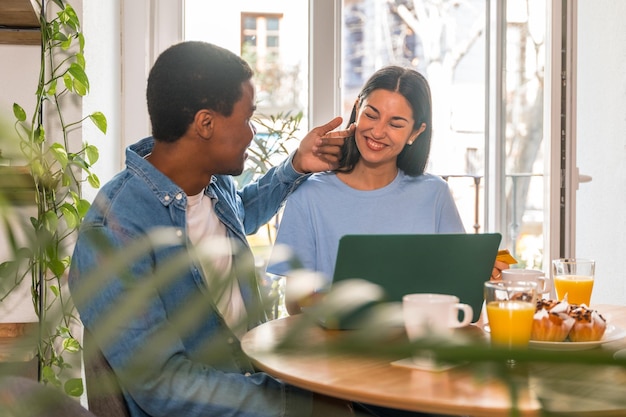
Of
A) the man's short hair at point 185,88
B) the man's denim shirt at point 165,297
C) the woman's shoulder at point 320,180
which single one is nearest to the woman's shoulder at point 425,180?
the woman's shoulder at point 320,180

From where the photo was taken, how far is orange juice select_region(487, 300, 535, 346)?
1.22m

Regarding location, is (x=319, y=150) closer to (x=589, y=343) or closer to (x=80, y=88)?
(x=80, y=88)

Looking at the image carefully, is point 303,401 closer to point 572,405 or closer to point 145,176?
point 145,176

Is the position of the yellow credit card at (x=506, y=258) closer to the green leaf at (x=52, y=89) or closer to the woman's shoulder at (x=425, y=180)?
the woman's shoulder at (x=425, y=180)

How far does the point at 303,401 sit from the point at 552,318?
43 centimetres

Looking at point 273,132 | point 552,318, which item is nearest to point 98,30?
point 273,132

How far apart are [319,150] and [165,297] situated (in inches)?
44.8

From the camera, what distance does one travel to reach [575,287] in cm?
163

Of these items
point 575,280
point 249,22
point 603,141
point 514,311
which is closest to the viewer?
point 514,311

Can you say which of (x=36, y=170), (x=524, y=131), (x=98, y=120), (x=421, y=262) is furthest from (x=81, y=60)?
(x=36, y=170)

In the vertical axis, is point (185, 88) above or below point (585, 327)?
above

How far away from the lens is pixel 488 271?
1.41m

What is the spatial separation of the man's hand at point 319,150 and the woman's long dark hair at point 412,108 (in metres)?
0.14

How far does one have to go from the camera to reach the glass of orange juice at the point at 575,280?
163 centimetres
